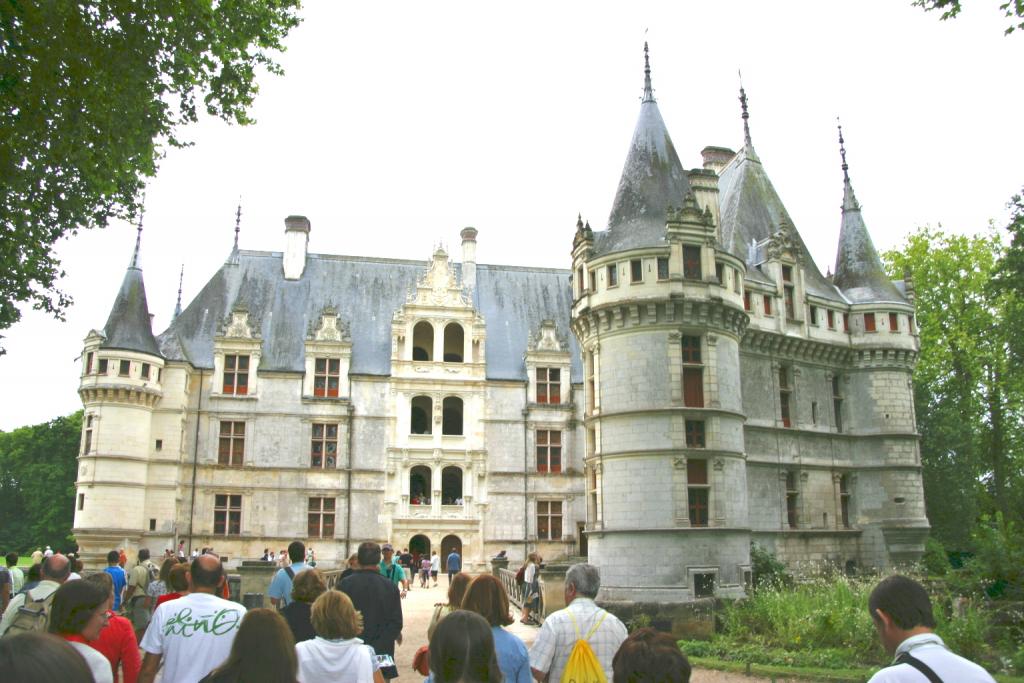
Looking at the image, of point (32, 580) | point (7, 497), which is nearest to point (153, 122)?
point (32, 580)

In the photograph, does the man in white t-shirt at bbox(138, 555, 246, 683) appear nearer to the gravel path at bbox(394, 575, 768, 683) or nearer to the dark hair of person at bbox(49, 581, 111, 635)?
the dark hair of person at bbox(49, 581, 111, 635)

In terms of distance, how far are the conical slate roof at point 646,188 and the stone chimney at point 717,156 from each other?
8.67 m

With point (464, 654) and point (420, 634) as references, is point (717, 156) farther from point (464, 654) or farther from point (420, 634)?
point (464, 654)

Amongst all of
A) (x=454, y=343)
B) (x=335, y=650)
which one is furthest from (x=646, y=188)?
(x=335, y=650)

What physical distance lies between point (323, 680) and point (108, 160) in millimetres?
10593

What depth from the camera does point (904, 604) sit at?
3.89m

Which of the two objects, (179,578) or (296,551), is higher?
(296,551)

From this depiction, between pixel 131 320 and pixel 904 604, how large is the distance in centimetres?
3268

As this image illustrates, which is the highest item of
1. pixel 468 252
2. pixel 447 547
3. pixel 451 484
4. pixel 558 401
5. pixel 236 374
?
pixel 468 252

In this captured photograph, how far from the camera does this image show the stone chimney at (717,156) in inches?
1329

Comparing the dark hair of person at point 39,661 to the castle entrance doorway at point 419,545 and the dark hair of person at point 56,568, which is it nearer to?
the dark hair of person at point 56,568

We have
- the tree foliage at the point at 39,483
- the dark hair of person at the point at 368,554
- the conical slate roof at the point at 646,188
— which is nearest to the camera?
the dark hair of person at the point at 368,554

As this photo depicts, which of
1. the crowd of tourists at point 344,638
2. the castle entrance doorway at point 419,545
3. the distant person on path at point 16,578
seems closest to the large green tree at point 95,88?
the distant person on path at point 16,578

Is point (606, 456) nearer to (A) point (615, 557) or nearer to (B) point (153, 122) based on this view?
(A) point (615, 557)
